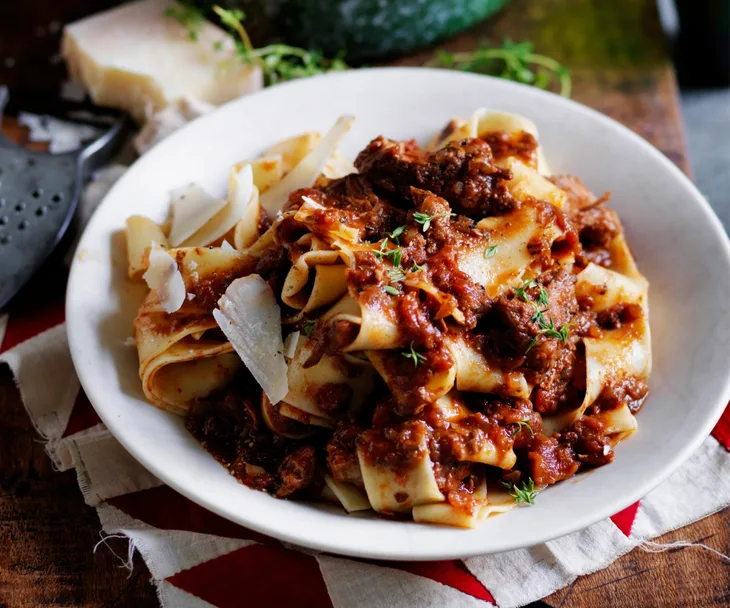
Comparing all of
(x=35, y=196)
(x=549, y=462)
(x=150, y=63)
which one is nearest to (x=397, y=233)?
(x=549, y=462)

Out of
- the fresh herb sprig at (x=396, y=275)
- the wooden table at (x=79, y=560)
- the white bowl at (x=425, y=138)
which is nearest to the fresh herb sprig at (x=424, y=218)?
the fresh herb sprig at (x=396, y=275)

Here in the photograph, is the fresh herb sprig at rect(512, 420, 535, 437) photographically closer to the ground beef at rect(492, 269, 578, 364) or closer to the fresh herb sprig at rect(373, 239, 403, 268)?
the ground beef at rect(492, 269, 578, 364)

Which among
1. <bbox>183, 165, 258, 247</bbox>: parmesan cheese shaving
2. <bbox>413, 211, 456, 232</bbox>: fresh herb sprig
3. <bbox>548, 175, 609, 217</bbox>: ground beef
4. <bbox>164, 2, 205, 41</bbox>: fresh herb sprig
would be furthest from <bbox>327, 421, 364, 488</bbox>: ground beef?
<bbox>164, 2, 205, 41</bbox>: fresh herb sprig

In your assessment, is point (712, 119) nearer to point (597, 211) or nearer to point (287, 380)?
point (597, 211)

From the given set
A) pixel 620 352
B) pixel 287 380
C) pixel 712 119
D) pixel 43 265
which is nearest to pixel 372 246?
pixel 287 380

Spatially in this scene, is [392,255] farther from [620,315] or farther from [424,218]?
[620,315]

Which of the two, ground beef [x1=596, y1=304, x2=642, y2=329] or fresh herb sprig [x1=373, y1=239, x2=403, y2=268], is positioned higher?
fresh herb sprig [x1=373, y1=239, x2=403, y2=268]

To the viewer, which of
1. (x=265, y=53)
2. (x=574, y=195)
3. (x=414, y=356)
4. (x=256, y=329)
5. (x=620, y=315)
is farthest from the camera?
(x=265, y=53)
